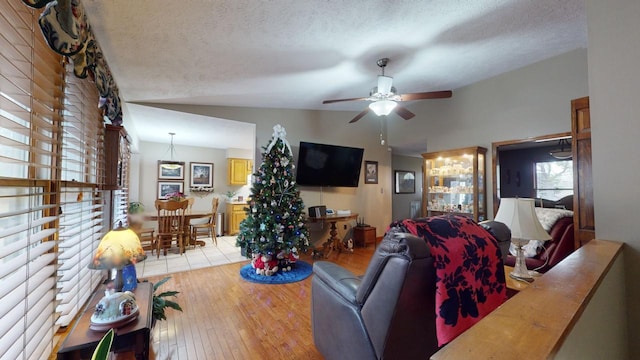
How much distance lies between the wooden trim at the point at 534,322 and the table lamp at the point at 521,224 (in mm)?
699

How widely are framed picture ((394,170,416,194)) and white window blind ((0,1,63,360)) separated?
630 centimetres

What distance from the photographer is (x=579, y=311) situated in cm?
71

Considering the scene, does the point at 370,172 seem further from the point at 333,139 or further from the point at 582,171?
the point at 582,171

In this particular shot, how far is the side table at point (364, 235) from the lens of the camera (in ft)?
16.2

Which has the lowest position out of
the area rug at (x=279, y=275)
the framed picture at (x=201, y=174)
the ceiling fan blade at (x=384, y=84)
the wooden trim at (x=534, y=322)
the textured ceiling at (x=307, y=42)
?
the area rug at (x=279, y=275)

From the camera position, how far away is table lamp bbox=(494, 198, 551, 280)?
1.67 metres

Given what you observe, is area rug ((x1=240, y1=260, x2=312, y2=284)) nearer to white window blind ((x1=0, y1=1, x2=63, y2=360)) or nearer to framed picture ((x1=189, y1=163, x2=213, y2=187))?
white window blind ((x1=0, y1=1, x2=63, y2=360))

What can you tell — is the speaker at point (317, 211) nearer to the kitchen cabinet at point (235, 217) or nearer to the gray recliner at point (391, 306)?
the kitchen cabinet at point (235, 217)

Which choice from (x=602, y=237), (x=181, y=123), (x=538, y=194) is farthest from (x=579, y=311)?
(x=181, y=123)

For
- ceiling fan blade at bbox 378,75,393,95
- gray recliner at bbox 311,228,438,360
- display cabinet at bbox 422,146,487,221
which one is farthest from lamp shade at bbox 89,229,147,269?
display cabinet at bbox 422,146,487,221

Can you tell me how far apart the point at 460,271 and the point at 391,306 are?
37 centimetres

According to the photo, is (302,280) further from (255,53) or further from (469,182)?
(469,182)

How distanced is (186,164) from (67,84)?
16.7 feet

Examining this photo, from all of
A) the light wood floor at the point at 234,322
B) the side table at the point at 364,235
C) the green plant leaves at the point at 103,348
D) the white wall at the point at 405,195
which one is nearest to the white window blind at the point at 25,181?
the green plant leaves at the point at 103,348
